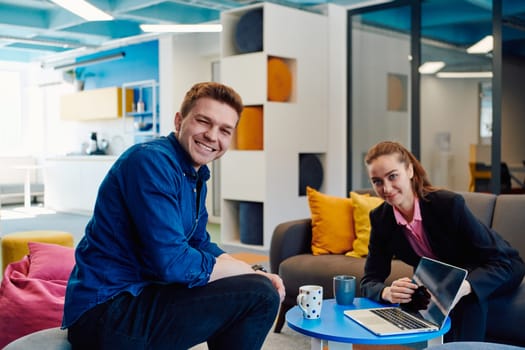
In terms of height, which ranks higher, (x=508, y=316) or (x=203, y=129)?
(x=203, y=129)

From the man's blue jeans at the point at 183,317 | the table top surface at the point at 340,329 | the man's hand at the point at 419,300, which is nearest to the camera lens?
the man's blue jeans at the point at 183,317

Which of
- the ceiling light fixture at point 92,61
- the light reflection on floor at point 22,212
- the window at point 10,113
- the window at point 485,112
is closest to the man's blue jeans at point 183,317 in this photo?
the window at point 485,112

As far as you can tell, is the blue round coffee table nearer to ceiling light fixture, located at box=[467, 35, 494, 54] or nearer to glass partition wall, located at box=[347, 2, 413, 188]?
ceiling light fixture, located at box=[467, 35, 494, 54]

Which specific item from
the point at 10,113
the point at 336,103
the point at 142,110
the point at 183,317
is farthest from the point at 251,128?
the point at 10,113

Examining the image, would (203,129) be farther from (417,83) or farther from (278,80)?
(417,83)

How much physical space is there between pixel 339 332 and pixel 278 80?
422 cm

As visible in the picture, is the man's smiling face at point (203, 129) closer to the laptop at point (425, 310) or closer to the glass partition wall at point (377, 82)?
the laptop at point (425, 310)

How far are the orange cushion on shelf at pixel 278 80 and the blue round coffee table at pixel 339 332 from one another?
12.7ft

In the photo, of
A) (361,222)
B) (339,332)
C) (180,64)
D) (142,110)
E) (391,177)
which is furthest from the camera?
(142,110)

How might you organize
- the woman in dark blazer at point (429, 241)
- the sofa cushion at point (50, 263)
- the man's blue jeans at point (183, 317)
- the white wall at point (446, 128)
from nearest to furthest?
the man's blue jeans at point (183, 317)
the woman in dark blazer at point (429, 241)
the sofa cushion at point (50, 263)
the white wall at point (446, 128)

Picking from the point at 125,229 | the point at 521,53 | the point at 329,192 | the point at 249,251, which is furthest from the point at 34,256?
the point at 521,53

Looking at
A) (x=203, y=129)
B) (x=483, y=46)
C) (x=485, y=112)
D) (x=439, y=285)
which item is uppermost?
(x=483, y=46)

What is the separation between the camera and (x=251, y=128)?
5902mm

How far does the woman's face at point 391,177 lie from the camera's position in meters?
2.23
